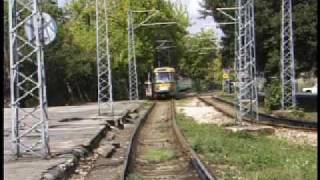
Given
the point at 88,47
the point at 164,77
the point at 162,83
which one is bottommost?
the point at 162,83

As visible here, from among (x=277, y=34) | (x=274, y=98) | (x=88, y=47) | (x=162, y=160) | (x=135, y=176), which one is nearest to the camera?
(x=135, y=176)

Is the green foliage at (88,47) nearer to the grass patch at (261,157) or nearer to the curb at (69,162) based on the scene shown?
the curb at (69,162)

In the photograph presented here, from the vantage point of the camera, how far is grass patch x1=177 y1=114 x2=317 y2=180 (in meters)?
11.7

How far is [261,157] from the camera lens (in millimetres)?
14922

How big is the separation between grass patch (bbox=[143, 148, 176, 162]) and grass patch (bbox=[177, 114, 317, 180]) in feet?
2.42

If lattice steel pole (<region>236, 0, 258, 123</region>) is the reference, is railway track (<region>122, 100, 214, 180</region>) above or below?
below

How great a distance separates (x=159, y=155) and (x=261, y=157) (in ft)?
12.1

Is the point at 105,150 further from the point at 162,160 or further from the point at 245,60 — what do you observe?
the point at 245,60

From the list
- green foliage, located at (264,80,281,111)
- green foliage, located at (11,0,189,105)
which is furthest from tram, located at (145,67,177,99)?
green foliage, located at (264,80,281,111)

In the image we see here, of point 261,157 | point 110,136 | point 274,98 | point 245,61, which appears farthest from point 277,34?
point 261,157

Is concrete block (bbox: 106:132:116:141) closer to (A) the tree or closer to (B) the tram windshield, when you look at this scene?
(A) the tree

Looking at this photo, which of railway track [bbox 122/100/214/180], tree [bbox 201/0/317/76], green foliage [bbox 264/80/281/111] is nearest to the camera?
railway track [bbox 122/100/214/180]

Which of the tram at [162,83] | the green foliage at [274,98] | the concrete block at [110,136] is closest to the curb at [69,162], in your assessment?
the concrete block at [110,136]

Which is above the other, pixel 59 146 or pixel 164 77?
pixel 164 77
